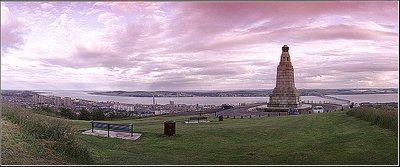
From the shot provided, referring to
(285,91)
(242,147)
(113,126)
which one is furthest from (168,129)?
(285,91)

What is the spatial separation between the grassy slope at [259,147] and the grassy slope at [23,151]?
1438 mm

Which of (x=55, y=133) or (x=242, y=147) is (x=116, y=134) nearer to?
(x=55, y=133)

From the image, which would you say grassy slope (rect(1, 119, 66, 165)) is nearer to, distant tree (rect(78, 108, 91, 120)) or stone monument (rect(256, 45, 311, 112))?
distant tree (rect(78, 108, 91, 120))

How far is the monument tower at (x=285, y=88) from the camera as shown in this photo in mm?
43625

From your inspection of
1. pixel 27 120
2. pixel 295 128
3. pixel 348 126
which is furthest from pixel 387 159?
pixel 27 120

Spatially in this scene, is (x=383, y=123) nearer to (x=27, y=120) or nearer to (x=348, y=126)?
(x=348, y=126)

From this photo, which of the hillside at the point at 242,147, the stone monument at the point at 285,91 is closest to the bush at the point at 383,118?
the hillside at the point at 242,147

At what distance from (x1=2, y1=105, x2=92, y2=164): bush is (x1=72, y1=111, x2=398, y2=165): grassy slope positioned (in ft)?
1.86

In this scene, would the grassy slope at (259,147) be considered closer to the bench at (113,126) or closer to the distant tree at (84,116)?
the bench at (113,126)

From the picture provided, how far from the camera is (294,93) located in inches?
1748

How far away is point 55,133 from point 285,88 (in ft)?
123

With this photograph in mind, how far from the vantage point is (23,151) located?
9094mm

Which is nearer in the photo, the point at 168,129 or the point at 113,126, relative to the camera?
the point at 168,129

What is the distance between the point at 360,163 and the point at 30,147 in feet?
30.2
